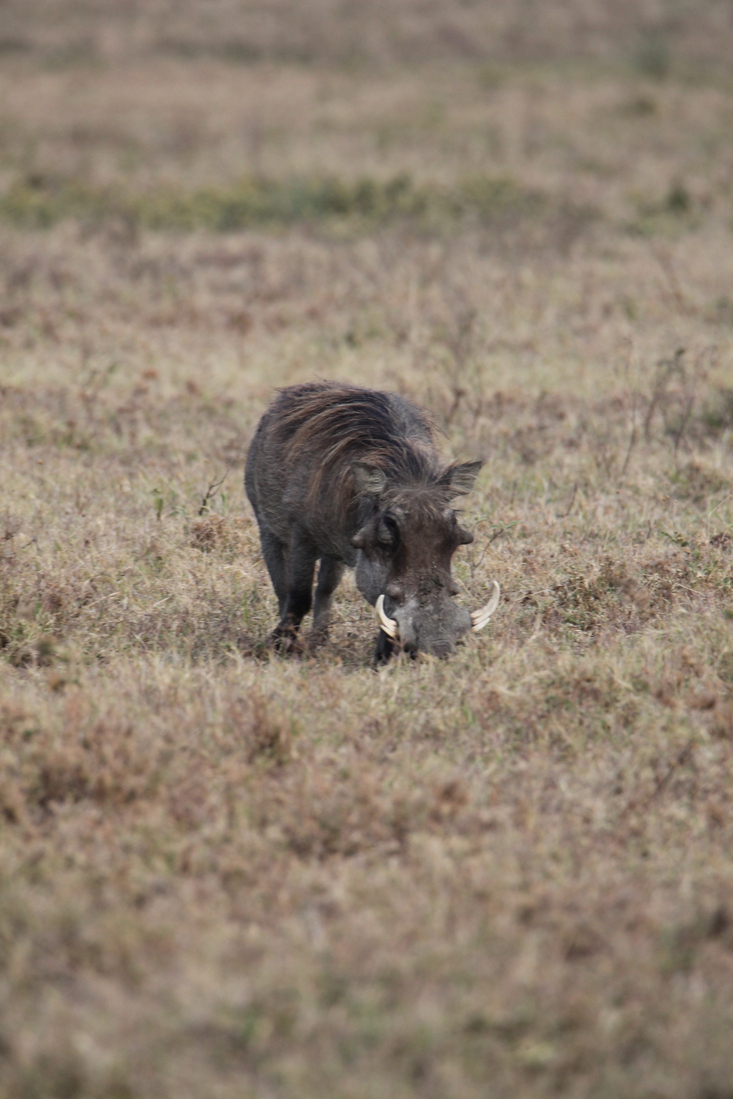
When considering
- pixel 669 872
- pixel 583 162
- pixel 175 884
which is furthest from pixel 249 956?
pixel 583 162

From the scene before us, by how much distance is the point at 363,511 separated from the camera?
445 centimetres

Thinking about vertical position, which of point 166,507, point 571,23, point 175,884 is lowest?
point 166,507

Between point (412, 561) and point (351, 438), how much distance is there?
754 millimetres

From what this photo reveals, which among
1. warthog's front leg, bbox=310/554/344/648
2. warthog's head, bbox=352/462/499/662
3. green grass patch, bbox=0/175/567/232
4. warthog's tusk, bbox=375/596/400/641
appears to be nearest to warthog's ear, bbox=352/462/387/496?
warthog's head, bbox=352/462/499/662

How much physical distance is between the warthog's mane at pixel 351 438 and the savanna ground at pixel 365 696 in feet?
2.22

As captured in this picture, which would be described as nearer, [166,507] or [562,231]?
[166,507]

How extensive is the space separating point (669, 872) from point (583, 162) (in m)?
15.4

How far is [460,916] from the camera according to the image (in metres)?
2.78

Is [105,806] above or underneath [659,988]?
underneath

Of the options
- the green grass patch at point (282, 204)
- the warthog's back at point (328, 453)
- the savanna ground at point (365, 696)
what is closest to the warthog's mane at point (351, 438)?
the warthog's back at point (328, 453)

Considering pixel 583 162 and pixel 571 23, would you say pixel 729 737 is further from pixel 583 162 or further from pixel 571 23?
pixel 571 23

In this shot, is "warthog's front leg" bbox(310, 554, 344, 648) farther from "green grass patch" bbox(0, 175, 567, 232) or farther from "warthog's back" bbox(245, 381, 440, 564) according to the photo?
"green grass patch" bbox(0, 175, 567, 232)

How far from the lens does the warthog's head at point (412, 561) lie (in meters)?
4.07

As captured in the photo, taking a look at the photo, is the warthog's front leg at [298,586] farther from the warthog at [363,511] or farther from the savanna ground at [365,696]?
the savanna ground at [365,696]
